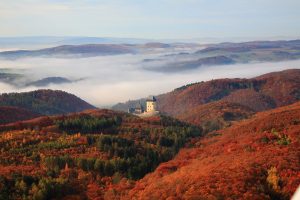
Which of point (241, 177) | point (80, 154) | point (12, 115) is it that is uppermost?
point (241, 177)

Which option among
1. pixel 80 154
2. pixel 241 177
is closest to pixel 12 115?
pixel 80 154

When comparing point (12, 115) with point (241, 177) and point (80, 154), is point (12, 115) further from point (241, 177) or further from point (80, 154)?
point (241, 177)

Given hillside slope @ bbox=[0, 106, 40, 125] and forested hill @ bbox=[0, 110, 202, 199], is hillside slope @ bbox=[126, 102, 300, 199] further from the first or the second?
hillside slope @ bbox=[0, 106, 40, 125]

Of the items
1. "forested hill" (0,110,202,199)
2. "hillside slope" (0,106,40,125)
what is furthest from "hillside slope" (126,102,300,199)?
"hillside slope" (0,106,40,125)

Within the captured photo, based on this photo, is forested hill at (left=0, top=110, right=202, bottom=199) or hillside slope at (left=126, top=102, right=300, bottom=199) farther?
forested hill at (left=0, top=110, right=202, bottom=199)

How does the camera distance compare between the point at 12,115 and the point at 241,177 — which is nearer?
the point at 241,177

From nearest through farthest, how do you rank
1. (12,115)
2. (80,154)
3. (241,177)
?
(241,177) → (80,154) → (12,115)

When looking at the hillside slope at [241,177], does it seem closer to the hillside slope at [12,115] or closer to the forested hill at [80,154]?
the forested hill at [80,154]

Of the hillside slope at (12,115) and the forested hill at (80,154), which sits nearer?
the forested hill at (80,154)

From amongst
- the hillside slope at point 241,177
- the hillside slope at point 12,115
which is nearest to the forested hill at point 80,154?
the hillside slope at point 241,177

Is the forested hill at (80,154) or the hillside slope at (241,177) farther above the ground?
the hillside slope at (241,177)

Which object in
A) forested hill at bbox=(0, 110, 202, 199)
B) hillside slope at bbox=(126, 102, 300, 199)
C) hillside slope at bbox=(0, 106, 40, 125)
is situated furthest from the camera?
hillside slope at bbox=(0, 106, 40, 125)

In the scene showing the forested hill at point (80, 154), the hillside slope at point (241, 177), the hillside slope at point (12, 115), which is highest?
the hillside slope at point (241, 177)
